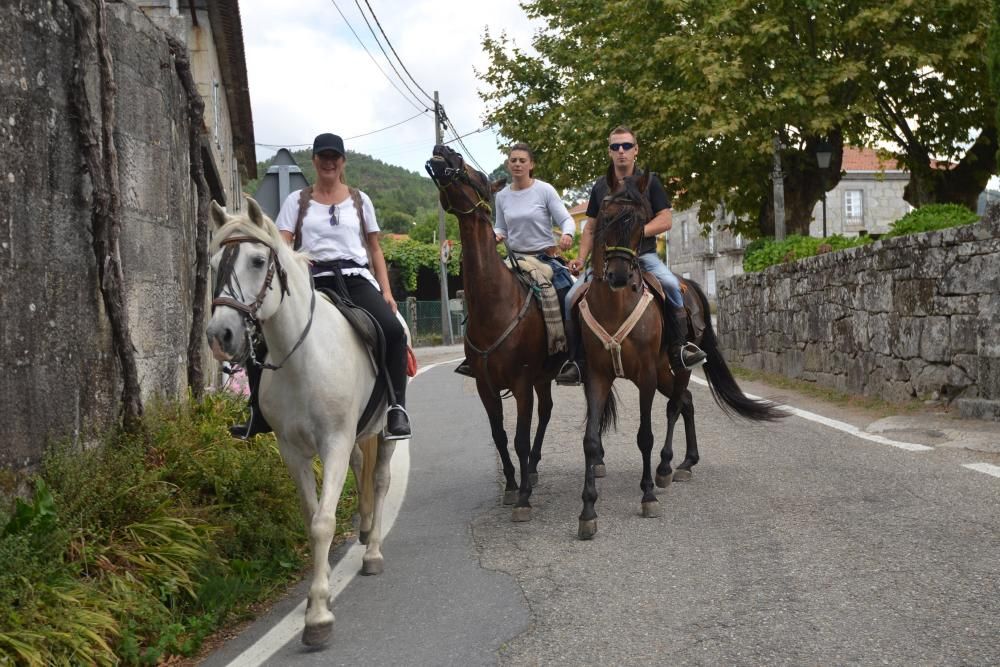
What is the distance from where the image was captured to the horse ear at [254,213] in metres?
4.69

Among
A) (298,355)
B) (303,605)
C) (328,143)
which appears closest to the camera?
(298,355)

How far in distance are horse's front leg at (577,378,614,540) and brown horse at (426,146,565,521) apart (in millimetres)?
484

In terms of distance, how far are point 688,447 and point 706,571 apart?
2.97 metres

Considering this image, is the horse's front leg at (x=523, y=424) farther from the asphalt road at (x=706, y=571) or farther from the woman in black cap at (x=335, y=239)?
the woman in black cap at (x=335, y=239)

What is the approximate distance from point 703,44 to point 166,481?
18.4 metres

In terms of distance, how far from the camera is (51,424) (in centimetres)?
555

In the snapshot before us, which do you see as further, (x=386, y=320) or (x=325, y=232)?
(x=325, y=232)

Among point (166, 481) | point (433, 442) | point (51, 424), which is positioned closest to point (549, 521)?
point (166, 481)

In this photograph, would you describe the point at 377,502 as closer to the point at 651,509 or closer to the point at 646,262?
the point at 651,509

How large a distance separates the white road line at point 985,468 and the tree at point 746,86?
14.3 m

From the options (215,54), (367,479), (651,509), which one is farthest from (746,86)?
(367,479)

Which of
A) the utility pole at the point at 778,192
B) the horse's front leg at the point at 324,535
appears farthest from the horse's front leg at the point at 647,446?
the utility pole at the point at 778,192

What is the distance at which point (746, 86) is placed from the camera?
22219 millimetres

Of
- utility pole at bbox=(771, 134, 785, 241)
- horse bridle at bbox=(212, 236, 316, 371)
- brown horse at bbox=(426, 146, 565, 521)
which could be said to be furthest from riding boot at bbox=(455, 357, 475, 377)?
utility pole at bbox=(771, 134, 785, 241)
